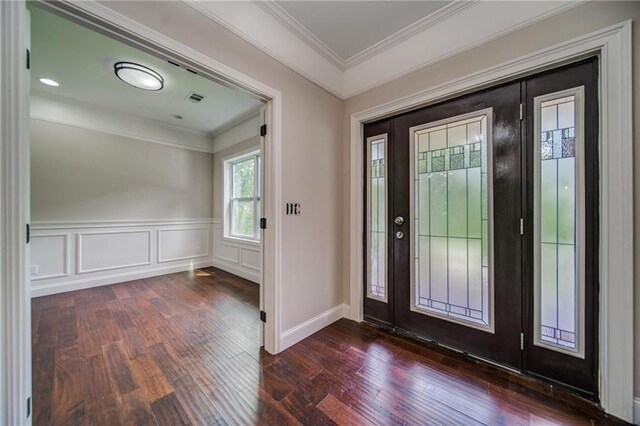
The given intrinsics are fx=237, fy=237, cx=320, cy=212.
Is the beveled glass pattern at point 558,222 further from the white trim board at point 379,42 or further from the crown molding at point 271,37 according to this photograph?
the crown molding at point 271,37

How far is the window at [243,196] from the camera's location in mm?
4238

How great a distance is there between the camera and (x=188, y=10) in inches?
59.7

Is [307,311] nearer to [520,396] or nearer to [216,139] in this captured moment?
[520,396]

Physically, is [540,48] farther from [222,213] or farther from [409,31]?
[222,213]

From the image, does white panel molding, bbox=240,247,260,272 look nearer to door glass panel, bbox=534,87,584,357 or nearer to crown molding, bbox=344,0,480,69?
crown molding, bbox=344,0,480,69

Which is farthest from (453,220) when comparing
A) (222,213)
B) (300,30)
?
(222,213)

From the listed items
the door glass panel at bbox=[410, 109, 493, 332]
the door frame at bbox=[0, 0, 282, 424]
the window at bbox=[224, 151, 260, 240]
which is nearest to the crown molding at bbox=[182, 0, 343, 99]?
the door frame at bbox=[0, 0, 282, 424]

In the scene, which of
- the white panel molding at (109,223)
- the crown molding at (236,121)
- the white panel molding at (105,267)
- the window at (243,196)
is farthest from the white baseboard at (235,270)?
the crown molding at (236,121)

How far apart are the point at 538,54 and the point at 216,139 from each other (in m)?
5.01

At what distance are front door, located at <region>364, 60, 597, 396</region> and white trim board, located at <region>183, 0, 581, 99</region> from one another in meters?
0.41

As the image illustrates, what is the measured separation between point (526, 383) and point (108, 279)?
526 cm

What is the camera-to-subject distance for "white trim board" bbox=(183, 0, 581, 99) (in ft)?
5.44

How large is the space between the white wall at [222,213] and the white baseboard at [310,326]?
1820 millimetres

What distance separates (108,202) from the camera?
3863 mm
